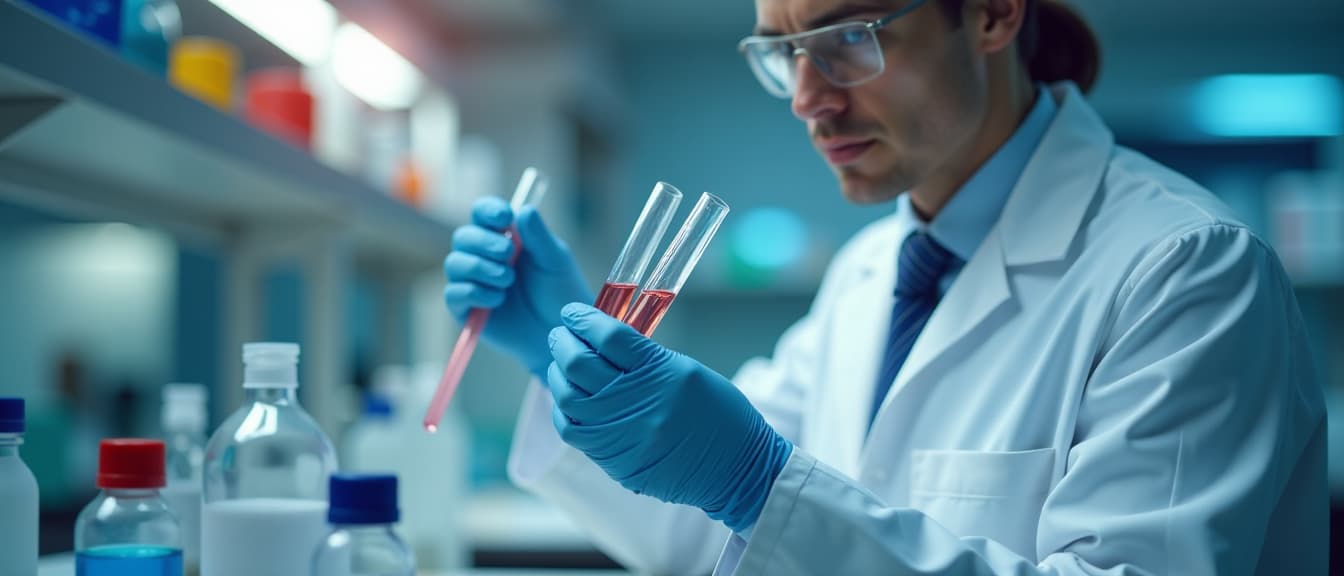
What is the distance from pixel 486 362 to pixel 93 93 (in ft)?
8.72

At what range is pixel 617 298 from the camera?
3.57 ft

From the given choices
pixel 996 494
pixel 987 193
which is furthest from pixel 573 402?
pixel 987 193

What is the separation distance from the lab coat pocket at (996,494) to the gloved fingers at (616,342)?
1.47 ft

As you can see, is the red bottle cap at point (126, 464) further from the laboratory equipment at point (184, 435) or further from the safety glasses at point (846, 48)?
the safety glasses at point (846, 48)

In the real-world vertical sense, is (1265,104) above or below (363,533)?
above

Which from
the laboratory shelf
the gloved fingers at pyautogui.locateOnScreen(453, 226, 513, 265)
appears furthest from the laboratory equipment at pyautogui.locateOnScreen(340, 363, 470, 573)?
the gloved fingers at pyautogui.locateOnScreen(453, 226, 513, 265)

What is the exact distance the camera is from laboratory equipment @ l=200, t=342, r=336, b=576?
1.00 meters

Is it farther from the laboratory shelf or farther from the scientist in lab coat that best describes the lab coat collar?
the laboratory shelf

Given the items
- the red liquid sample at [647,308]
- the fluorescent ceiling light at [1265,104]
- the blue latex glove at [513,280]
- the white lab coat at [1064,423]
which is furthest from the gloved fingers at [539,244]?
the fluorescent ceiling light at [1265,104]

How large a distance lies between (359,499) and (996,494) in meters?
0.69

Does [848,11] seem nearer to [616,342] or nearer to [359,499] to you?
[616,342]

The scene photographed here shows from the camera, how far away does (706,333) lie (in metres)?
5.26

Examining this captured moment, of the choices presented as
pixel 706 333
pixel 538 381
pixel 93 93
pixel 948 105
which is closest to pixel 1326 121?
pixel 706 333

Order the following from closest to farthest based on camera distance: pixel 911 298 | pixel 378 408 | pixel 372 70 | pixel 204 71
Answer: pixel 911 298 < pixel 204 71 < pixel 378 408 < pixel 372 70
